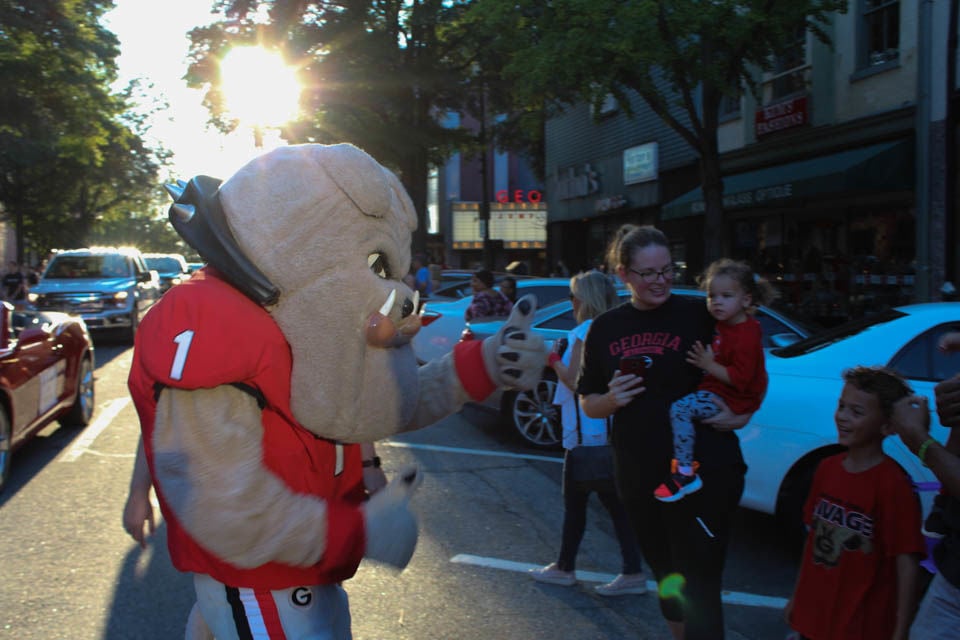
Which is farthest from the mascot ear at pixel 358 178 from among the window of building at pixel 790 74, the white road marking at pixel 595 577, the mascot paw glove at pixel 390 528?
the window of building at pixel 790 74

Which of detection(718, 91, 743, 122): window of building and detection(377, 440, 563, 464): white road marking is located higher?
detection(718, 91, 743, 122): window of building

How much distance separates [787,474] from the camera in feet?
15.1

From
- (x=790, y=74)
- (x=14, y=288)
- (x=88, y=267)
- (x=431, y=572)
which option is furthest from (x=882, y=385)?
(x=14, y=288)

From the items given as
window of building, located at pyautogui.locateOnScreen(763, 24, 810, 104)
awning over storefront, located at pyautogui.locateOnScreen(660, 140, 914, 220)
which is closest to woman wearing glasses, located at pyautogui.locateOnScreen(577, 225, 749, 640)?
awning over storefront, located at pyautogui.locateOnScreen(660, 140, 914, 220)

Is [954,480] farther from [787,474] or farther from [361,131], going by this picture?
[361,131]

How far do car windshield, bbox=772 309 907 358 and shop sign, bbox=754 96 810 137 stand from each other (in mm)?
10134

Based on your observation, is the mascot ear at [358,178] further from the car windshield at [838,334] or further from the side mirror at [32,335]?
the side mirror at [32,335]

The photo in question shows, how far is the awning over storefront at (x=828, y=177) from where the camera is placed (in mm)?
11812

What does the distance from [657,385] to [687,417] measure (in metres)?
0.16

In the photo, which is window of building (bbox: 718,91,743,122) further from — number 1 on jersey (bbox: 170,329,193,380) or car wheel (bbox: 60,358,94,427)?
number 1 on jersey (bbox: 170,329,193,380)

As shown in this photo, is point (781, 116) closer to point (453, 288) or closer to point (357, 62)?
point (453, 288)

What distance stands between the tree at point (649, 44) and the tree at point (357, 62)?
917 cm

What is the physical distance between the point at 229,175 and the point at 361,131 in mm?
20610

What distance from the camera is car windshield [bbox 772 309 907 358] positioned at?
4773mm
